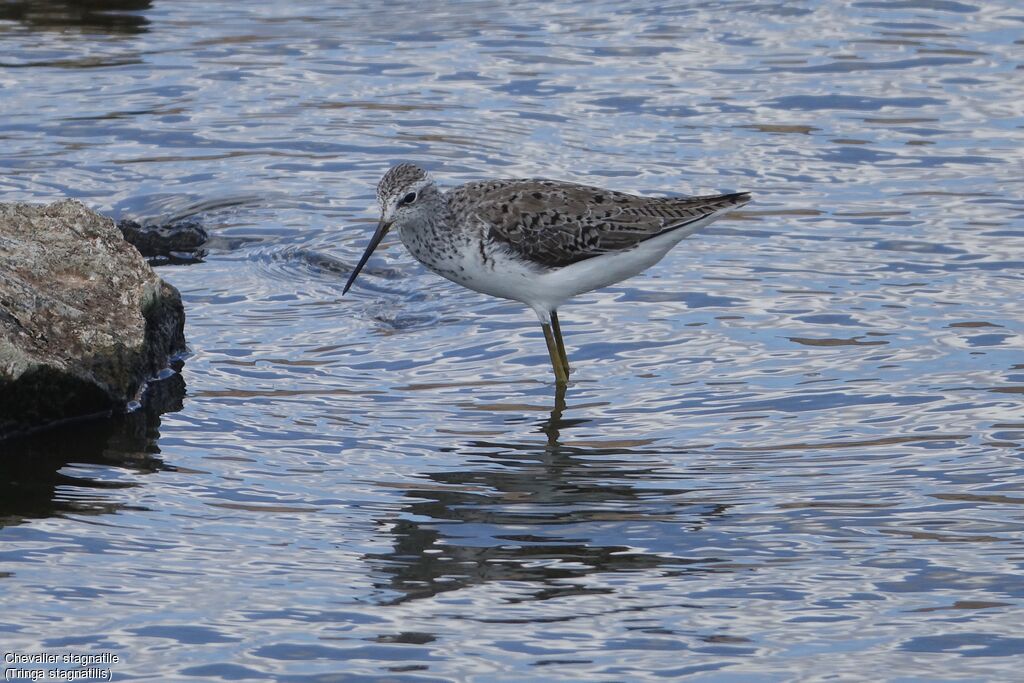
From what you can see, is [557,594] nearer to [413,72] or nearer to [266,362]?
[266,362]

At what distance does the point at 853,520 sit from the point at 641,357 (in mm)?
2813

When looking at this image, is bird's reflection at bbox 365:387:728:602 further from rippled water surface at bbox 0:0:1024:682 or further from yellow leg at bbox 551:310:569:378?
yellow leg at bbox 551:310:569:378

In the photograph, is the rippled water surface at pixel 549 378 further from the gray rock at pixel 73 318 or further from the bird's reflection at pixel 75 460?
the gray rock at pixel 73 318

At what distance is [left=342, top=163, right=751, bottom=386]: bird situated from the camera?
391 inches

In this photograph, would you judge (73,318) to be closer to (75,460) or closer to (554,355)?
(75,460)

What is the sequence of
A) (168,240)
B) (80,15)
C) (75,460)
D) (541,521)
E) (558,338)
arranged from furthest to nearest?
(80,15), (168,240), (558,338), (75,460), (541,521)

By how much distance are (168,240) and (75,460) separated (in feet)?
14.3

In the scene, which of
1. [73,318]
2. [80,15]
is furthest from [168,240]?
[80,15]

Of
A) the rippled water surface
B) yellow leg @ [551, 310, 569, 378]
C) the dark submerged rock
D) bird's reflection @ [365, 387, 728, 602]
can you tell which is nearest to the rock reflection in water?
the rippled water surface

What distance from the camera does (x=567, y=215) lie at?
33.4 ft

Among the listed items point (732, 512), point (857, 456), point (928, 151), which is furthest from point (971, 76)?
point (732, 512)

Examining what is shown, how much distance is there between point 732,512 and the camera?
7609mm

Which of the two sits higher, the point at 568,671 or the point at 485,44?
the point at 485,44

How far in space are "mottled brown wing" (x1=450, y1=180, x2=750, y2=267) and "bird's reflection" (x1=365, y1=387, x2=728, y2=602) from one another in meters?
1.68
